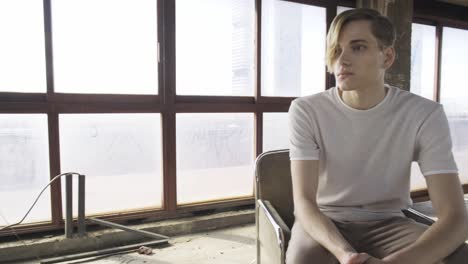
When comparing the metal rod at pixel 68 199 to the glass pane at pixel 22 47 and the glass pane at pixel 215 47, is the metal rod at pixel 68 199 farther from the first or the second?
the glass pane at pixel 215 47

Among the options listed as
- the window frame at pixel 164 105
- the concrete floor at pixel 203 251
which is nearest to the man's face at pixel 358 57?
the concrete floor at pixel 203 251

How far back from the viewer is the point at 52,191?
2.19 meters

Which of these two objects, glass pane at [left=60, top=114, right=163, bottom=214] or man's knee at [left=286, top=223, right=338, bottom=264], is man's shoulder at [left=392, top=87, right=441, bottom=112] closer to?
man's knee at [left=286, top=223, right=338, bottom=264]

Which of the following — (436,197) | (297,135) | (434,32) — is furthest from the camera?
(434,32)

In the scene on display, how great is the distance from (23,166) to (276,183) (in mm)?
1704

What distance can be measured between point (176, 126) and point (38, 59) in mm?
1015

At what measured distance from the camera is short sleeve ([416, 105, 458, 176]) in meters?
1.05

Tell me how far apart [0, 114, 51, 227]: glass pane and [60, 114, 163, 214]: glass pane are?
131mm

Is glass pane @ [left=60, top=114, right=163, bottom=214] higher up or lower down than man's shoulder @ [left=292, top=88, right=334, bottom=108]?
lower down

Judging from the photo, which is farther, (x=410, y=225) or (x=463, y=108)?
(x=463, y=108)

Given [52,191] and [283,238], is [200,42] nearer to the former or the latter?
[52,191]

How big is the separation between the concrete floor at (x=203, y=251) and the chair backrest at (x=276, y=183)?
803 millimetres

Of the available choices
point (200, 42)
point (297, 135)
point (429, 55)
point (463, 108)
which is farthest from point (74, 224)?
point (463, 108)

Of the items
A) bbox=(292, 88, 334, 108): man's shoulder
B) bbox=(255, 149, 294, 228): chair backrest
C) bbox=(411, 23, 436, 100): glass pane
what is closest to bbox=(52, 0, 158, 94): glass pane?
bbox=(255, 149, 294, 228): chair backrest
